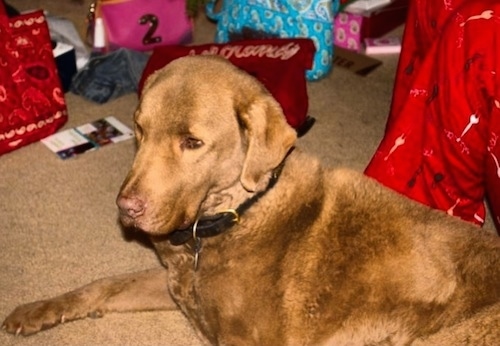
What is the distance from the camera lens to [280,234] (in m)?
1.97

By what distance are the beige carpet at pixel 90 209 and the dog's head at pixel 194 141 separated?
56 cm

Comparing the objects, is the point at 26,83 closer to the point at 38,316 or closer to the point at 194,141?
the point at 38,316

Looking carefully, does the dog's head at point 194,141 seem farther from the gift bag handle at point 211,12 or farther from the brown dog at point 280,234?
the gift bag handle at point 211,12

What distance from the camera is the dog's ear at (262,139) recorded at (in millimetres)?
1867

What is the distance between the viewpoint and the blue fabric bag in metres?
3.53

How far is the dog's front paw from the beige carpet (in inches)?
1.0

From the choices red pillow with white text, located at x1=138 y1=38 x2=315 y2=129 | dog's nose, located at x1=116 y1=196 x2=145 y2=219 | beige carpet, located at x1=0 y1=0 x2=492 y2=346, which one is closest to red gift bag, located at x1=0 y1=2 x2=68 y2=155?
beige carpet, located at x1=0 y1=0 x2=492 y2=346

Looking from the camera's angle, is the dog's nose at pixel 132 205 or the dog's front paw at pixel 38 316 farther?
the dog's front paw at pixel 38 316

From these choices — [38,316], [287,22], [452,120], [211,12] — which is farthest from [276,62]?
[38,316]

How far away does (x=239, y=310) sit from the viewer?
1.95 metres

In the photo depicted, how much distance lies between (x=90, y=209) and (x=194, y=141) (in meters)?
1.09

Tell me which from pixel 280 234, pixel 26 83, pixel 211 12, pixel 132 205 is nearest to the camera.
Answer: pixel 132 205

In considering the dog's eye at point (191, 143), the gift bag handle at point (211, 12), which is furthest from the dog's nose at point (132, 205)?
the gift bag handle at point (211, 12)

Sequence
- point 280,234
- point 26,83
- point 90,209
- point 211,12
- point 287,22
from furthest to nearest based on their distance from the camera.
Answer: point 211,12, point 287,22, point 26,83, point 90,209, point 280,234
